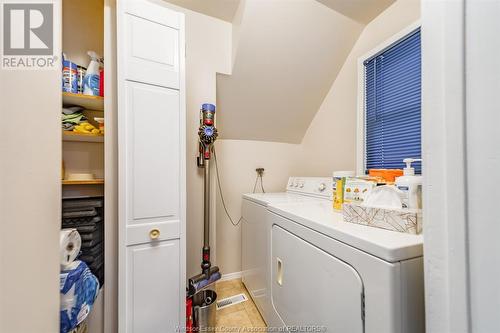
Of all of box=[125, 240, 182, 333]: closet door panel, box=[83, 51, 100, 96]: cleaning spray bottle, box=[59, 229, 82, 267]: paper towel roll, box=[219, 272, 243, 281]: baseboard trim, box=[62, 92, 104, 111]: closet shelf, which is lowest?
box=[219, 272, 243, 281]: baseboard trim

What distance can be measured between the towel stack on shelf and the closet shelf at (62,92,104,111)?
0.72 meters

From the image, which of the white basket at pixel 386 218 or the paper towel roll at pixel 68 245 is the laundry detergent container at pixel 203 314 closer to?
the paper towel roll at pixel 68 245

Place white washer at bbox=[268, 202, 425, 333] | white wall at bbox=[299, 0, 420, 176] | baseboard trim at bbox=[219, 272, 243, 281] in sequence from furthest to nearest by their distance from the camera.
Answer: baseboard trim at bbox=[219, 272, 243, 281] < white wall at bbox=[299, 0, 420, 176] < white washer at bbox=[268, 202, 425, 333]

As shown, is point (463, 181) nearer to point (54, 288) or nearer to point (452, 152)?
point (452, 152)

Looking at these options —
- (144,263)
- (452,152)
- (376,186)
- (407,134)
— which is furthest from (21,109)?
(407,134)

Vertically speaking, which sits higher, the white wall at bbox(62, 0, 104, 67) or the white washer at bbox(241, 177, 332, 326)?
the white wall at bbox(62, 0, 104, 67)

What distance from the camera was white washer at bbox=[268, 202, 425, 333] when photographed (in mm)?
589

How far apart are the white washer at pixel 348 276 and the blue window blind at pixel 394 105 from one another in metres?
0.87

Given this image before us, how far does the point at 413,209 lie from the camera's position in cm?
76

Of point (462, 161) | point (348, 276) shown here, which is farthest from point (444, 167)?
point (348, 276)

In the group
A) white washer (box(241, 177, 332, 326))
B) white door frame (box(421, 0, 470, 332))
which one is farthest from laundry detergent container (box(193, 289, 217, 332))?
white door frame (box(421, 0, 470, 332))

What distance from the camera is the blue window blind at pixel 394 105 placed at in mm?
1306

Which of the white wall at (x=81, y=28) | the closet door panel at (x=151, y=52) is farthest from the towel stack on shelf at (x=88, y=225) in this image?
the white wall at (x=81, y=28)

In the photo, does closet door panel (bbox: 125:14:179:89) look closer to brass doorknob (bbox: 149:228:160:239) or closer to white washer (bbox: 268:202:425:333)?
brass doorknob (bbox: 149:228:160:239)
